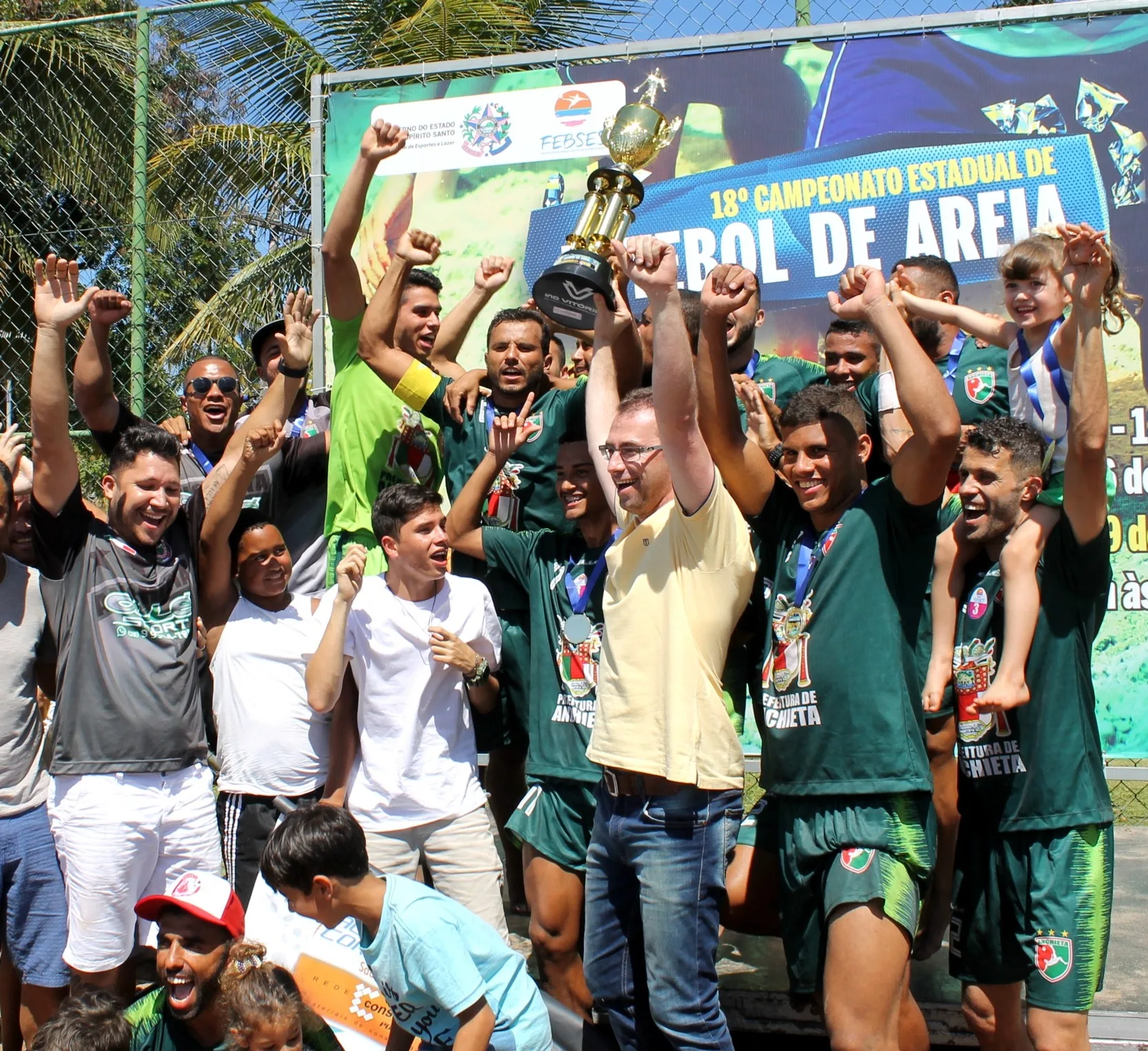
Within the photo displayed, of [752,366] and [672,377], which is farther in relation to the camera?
[752,366]

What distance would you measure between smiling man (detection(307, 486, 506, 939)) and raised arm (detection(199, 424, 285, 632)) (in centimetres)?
44

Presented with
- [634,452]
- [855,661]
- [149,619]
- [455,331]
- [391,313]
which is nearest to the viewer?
[855,661]

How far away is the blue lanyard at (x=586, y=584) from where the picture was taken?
408 cm

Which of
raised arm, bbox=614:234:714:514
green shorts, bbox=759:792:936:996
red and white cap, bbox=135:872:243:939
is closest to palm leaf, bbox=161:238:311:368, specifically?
red and white cap, bbox=135:872:243:939

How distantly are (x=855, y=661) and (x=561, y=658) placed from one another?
1199 millimetres

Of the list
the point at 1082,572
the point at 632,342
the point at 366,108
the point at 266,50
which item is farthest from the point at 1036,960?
the point at 266,50

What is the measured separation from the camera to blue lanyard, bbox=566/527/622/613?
161 inches

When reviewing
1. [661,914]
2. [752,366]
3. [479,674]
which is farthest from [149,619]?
[752,366]

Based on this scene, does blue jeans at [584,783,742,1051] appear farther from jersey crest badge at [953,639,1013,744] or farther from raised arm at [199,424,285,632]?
raised arm at [199,424,285,632]

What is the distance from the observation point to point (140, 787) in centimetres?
407

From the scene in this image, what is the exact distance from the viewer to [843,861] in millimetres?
3158

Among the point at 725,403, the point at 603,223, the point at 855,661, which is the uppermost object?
the point at 603,223

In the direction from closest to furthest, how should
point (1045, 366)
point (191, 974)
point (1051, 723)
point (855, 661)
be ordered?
point (855, 661), point (1051, 723), point (191, 974), point (1045, 366)

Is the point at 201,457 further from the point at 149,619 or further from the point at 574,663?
the point at 574,663
